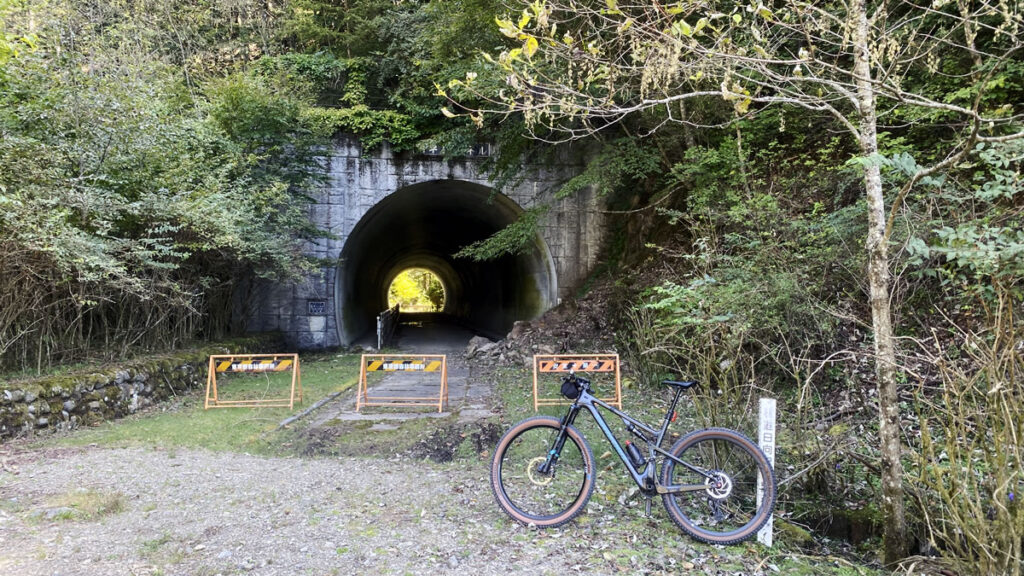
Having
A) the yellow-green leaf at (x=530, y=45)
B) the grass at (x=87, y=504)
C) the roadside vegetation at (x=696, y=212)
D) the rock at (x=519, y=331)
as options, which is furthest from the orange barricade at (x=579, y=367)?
the rock at (x=519, y=331)

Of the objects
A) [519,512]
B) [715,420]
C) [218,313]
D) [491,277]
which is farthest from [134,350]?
[491,277]

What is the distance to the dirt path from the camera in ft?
10.00

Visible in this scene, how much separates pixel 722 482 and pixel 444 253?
2300 cm

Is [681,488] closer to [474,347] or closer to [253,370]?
[253,370]

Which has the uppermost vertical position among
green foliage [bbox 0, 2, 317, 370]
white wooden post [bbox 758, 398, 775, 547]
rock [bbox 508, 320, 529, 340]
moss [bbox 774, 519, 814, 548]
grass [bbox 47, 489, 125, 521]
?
green foliage [bbox 0, 2, 317, 370]

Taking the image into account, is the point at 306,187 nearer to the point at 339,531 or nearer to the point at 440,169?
the point at 440,169

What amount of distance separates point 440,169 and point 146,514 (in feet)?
35.3

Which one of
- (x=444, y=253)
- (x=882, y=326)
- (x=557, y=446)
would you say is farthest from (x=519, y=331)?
(x=444, y=253)

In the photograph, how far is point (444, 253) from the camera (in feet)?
84.4

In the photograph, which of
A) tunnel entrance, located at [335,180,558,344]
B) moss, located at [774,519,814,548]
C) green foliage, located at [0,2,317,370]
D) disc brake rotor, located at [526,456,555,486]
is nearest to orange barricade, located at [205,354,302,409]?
green foliage, located at [0,2,317,370]

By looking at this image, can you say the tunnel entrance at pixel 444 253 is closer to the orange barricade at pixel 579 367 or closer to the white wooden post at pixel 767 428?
the orange barricade at pixel 579 367

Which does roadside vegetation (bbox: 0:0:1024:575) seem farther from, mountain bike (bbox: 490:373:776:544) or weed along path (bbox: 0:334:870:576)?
mountain bike (bbox: 490:373:776:544)

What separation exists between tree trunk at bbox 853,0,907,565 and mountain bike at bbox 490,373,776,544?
603 millimetres

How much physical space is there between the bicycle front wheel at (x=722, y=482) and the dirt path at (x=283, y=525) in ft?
0.69
